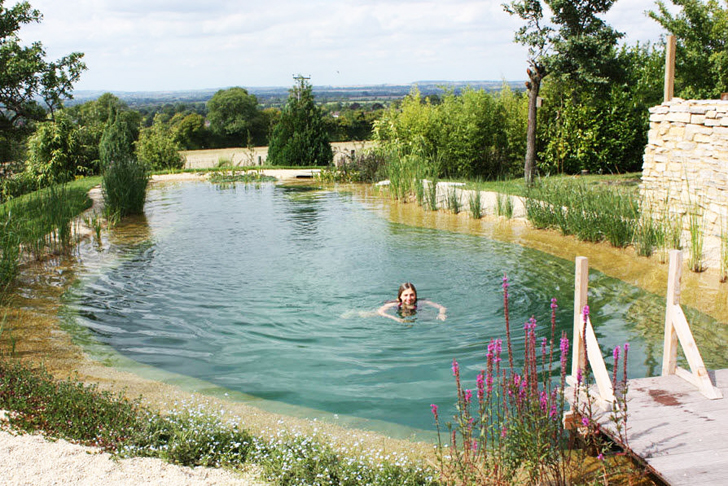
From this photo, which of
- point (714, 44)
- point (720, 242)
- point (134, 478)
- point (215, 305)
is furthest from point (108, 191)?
point (714, 44)

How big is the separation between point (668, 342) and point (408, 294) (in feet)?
10.9

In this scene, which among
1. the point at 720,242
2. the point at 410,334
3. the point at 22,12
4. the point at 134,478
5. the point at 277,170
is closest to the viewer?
the point at 134,478

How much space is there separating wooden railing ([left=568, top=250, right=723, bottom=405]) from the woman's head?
3.07 m

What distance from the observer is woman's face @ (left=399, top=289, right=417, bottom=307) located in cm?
748

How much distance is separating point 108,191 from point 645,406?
1117 cm

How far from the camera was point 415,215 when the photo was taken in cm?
1295

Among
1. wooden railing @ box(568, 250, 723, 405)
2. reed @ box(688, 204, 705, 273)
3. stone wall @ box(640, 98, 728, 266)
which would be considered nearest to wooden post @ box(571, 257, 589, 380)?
wooden railing @ box(568, 250, 723, 405)

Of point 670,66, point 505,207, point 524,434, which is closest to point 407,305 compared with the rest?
point 524,434

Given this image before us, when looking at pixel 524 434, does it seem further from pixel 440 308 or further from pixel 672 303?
pixel 440 308

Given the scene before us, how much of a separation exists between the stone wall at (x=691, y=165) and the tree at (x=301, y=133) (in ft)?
39.5

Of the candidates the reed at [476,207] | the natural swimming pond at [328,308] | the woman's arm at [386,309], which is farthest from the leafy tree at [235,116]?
the woman's arm at [386,309]

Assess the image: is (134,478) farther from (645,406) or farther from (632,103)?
(632,103)

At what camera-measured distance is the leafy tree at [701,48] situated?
1394 cm

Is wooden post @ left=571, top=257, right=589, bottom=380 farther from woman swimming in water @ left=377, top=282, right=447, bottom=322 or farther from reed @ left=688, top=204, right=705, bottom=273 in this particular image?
reed @ left=688, top=204, right=705, bottom=273
